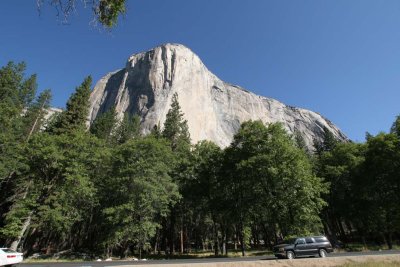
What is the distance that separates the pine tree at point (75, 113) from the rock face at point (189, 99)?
177 ft

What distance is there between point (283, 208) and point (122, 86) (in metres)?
106

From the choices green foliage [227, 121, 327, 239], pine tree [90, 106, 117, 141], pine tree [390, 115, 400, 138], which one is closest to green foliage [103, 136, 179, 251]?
green foliage [227, 121, 327, 239]

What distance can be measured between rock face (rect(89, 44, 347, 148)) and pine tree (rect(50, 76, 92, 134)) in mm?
53838

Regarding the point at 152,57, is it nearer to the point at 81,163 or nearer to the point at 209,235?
the point at 209,235

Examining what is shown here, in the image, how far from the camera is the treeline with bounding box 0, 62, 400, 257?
32.0 m

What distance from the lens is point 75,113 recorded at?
151 feet

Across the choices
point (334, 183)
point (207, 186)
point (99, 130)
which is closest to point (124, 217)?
point (207, 186)

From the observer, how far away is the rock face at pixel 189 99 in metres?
113

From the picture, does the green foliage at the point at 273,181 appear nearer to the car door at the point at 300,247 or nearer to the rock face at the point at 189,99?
the car door at the point at 300,247

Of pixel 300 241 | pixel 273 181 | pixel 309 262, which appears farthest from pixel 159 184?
pixel 309 262

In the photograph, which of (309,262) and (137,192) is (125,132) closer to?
(137,192)

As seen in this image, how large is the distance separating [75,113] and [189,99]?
244ft

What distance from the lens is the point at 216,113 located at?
419 ft

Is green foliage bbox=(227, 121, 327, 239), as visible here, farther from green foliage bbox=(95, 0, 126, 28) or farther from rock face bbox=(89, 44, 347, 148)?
rock face bbox=(89, 44, 347, 148)
